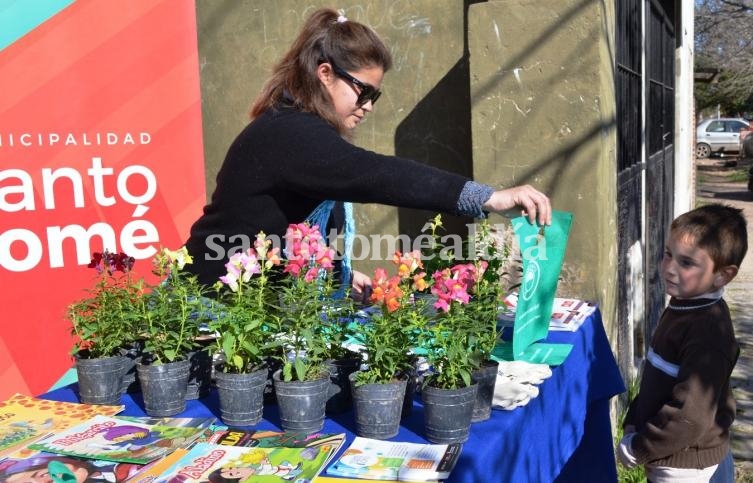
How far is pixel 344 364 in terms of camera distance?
183cm

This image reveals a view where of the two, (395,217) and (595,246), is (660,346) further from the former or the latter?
(395,217)

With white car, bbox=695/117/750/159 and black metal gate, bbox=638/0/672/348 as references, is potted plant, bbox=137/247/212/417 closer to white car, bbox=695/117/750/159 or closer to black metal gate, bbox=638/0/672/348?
black metal gate, bbox=638/0/672/348

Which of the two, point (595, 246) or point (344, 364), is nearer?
point (344, 364)

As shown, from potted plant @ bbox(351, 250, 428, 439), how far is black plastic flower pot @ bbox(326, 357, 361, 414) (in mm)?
75

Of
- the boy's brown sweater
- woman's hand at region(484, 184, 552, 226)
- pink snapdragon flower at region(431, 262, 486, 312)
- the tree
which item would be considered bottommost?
the boy's brown sweater

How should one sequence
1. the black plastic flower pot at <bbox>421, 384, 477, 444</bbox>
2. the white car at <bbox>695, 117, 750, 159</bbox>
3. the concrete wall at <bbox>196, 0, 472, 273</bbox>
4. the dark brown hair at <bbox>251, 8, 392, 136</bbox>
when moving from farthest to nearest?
the white car at <bbox>695, 117, 750, 159</bbox> < the concrete wall at <bbox>196, 0, 472, 273</bbox> < the dark brown hair at <bbox>251, 8, 392, 136</bbox> < the black plastic flower pot at <bbox>421, 384, 477, 444</bbox>

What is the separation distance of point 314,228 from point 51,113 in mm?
2518

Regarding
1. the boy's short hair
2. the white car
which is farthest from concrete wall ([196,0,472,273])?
the white car

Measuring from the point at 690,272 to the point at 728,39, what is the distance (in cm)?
2712

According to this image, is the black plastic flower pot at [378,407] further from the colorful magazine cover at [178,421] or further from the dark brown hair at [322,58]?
the dark brown hair at [322,58]

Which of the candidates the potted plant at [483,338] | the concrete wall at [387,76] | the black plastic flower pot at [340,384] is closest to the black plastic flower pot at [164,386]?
the black plastic flower pot at [340,384]

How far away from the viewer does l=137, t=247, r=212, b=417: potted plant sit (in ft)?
6.09

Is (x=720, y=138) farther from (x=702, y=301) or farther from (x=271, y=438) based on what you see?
(x=271, y=438)

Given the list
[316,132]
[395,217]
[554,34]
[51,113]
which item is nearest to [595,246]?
[554,34]
